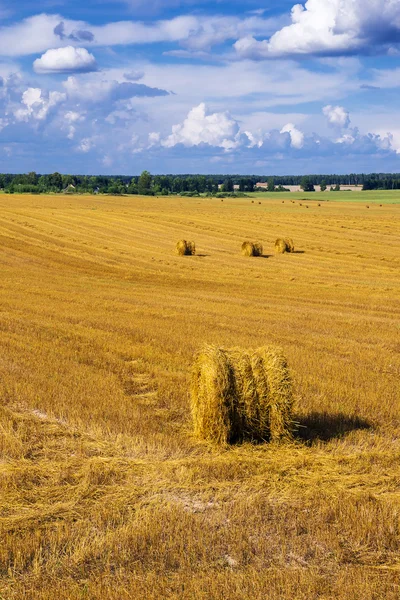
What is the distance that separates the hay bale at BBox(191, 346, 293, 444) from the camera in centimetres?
867

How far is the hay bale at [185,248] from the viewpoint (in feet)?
115

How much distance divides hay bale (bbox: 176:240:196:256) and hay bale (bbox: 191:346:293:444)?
1029 inches

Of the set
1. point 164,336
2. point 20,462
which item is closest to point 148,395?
point 20,462

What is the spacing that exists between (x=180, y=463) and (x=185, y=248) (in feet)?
89.8

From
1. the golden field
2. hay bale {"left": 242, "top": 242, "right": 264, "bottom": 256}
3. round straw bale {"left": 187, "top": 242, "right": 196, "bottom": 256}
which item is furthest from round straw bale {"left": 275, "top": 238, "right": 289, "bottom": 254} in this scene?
the golden field

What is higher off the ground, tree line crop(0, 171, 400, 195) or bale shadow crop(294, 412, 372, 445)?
tree line crop(0, 171, 400, 195)

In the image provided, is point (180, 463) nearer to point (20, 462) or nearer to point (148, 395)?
point (20, 462)

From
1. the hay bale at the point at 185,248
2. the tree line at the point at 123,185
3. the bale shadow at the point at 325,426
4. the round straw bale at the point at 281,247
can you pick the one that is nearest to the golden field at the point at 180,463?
the bale shadow at the point at 325,426

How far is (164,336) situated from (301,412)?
19.8 ft

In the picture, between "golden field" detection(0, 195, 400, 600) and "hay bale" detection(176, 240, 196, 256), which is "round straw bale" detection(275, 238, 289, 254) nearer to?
"hay bale" detection(176, 240, 196, 256)

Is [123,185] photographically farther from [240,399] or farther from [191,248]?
[240,399]

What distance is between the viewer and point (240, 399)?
8.77 m

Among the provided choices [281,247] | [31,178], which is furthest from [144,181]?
[281,247]

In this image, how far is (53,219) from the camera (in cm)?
5359
